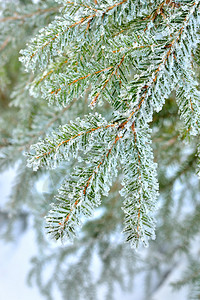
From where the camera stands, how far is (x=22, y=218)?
222 centimetres

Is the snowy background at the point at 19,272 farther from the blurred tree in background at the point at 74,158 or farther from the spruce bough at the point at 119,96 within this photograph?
the spruce bough at the point at 119,96

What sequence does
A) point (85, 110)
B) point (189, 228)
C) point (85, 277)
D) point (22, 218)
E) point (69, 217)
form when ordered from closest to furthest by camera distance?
point (69, 217) → point (85, 110) → point (189, 228) → point (85, 277) → point (22, 218)

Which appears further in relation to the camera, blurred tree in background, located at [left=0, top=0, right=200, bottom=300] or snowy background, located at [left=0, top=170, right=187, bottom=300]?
snowy background, located at [left=0, top=170, right=187, bottom=300]

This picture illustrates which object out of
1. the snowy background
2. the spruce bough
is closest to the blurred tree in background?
the spruce bough

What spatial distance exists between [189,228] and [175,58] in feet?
2.67

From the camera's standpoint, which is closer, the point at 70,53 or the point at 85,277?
the point at 70,53

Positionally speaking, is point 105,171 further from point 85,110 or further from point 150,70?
point 85,110

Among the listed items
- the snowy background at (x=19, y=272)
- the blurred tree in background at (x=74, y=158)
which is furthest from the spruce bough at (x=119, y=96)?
the snowy background at (x=19, y=272)

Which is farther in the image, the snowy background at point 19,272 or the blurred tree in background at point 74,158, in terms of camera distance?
the snowy background at point 19,272

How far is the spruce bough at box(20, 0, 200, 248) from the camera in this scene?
266 millimetres

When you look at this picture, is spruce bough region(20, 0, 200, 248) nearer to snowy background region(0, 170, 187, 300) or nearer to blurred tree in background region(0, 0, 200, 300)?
blurred tree in background region(0, 0, 200, 300)

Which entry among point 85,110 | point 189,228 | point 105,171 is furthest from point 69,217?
point 189,228

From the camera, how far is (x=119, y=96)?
27cm

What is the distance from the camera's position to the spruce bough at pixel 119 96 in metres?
0.27
